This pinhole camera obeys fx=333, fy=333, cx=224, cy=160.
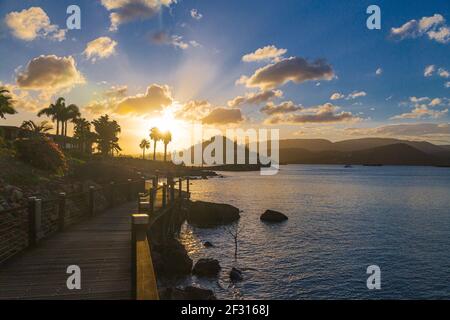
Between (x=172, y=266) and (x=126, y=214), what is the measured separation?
13.8 feet

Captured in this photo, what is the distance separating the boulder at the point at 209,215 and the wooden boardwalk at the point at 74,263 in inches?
862

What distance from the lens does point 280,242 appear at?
2750 cm

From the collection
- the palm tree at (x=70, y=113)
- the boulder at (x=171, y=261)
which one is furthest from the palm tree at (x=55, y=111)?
the boulder at (x=171, y=261)

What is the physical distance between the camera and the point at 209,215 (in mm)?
35406

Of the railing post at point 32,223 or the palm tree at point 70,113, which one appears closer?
the railing post at point 32,223

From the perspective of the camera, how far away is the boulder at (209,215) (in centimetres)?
3497

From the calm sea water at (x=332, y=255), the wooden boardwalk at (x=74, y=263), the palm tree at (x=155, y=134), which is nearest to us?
the wooden boardwalk at (x=74, y=263)

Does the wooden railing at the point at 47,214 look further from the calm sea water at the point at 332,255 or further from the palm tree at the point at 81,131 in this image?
the palm tree at the point at 81,131

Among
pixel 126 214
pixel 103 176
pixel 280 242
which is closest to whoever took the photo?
pixel 126 214

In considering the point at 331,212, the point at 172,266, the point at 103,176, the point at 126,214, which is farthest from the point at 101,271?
the point at 331,212

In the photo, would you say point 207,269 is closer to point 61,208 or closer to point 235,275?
point 235,275

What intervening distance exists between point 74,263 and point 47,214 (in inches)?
281
